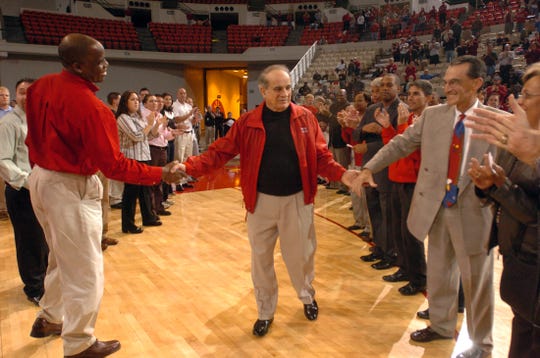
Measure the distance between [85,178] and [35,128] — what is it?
357 mm

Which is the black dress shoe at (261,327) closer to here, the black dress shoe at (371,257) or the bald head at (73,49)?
the black dress shoe at (371,257)

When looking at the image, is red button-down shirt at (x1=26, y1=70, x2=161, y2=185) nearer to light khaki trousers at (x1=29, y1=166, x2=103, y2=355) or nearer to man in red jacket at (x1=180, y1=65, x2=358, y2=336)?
light khaki trousers at (x1=29, y1=166, x2=103, y2=355)

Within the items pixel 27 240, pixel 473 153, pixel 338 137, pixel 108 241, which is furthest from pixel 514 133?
pixel 338 137

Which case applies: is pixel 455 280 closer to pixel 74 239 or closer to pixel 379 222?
pixel 379 222

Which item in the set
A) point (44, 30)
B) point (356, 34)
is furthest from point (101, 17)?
point (356, 34)

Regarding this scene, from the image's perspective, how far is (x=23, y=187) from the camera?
3105 mm

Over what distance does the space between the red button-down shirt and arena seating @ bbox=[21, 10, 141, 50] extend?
15.3 m

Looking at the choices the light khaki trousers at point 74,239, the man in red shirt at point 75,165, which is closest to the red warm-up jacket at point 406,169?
the man in red shirt at point 75,165

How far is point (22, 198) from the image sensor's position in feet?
10.3

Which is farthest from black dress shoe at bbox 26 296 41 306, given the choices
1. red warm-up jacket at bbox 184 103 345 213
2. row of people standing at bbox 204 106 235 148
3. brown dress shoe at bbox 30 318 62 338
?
row of people standing at bbox 204 106 235 148

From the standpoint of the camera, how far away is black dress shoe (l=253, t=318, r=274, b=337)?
2.82 metres

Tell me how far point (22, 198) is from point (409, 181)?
286 centimetres

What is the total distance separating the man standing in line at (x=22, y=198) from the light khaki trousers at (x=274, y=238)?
163 cm

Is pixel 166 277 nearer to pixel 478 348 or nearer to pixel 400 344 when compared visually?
pixel 400 344
